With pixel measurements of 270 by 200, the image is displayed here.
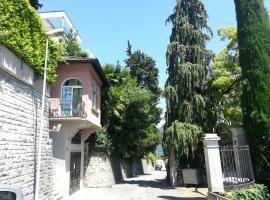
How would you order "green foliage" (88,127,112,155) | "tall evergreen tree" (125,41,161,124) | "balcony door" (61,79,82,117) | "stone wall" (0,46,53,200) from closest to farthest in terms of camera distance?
"stone wall" (0,46,53,200) → "balcony door" (61,79,82,117) → "green foliage" (88,127,112,155) → "tall evergreen tree" (125,41,161,124)

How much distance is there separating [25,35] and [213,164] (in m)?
8.62

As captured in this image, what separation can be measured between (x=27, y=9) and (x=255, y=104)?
34.9 feet

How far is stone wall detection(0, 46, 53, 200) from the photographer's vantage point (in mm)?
9195

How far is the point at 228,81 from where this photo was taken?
859 inches

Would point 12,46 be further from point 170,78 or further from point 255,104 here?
point 170,78

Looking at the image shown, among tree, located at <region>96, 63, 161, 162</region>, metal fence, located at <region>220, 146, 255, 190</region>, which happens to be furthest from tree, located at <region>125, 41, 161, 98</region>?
metal fence, located at <region>220, 146, 255, 190</region>

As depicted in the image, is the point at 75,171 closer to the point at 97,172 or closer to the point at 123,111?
the point at 97,172

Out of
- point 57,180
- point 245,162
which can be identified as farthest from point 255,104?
point 57,180

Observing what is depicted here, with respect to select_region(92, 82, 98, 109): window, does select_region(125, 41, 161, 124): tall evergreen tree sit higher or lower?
higher

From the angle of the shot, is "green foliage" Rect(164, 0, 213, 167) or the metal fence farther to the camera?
"green foliage" Rect(164, 0, 213, 167)

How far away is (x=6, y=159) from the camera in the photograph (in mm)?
9203

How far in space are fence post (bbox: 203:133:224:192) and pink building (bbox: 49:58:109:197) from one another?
748 cm

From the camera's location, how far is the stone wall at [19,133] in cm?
920

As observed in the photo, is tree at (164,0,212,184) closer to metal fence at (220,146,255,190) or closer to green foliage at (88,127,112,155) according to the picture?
green foliage at (88,127,112,155)
